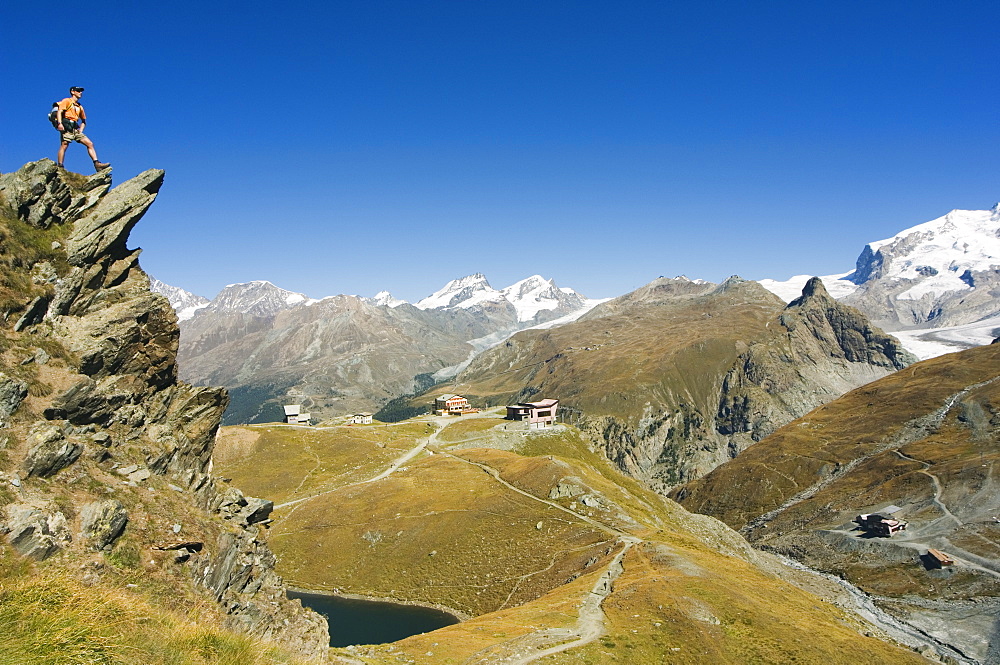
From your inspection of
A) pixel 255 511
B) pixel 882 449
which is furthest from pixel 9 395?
pixel 882 449

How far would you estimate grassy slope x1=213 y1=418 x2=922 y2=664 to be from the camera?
3869 cm

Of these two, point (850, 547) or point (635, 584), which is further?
point (850, 547)

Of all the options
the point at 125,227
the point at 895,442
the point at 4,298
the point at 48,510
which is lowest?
the point at 895,442

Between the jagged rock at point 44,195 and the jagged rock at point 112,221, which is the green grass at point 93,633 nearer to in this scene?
the jagged rock at point 112,221

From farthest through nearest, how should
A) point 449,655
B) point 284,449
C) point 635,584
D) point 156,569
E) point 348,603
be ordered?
point 284,449 < point 348,603 < point 635,584 < point 449,655 < point 156,569

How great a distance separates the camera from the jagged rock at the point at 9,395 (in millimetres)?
20280

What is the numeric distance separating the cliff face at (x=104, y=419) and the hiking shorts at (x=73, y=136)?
3.25 meters

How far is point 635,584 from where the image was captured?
49156 mm

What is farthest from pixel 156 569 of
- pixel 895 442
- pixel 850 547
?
pixel 895 442

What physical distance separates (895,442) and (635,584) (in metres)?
205

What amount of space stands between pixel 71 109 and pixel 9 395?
51.5ft

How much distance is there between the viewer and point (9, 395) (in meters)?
20.8

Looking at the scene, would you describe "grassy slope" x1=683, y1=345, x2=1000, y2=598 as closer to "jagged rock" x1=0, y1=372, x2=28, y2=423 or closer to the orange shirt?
"jagged rock" x1=0, y1=372, x2=28, y2=423

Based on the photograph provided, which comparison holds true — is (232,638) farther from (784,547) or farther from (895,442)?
(895,442)
